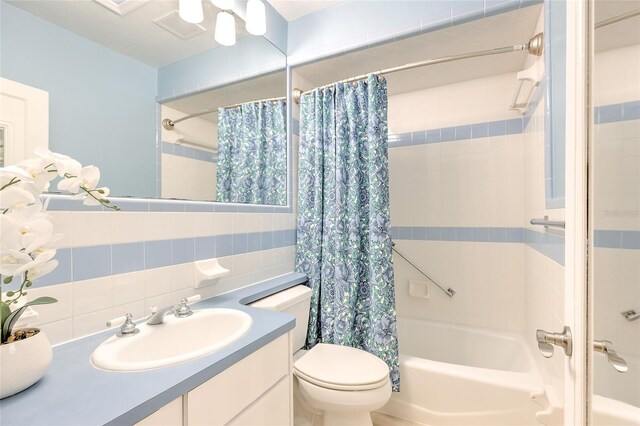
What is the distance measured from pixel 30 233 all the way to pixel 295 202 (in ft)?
4.66

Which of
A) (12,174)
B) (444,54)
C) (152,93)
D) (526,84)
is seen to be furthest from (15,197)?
(526,84)

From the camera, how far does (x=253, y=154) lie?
5.68 ft

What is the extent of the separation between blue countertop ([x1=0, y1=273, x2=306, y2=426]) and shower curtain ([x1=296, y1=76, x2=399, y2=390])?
0.89 m

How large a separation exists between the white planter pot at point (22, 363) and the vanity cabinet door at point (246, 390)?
31 centimetres

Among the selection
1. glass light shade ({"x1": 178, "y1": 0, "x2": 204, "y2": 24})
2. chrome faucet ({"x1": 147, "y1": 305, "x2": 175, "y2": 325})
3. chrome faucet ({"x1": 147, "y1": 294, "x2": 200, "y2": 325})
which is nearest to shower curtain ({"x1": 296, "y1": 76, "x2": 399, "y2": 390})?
glass light shade ({"x1": 178, "y1": 0, "x2": 204, "y2": 24})

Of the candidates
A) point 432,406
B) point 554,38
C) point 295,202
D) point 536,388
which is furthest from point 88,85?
point 536,388

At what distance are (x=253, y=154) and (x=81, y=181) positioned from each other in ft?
3.70

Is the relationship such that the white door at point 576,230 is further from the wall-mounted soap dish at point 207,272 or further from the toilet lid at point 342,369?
the wall-mounted soap dish at point 207,272

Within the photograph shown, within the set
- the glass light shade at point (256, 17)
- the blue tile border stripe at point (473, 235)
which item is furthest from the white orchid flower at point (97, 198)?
the blue tile border stripe at point (473, 235)

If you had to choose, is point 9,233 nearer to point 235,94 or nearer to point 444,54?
point 235,94

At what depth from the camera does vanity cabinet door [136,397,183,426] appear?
0.58 m

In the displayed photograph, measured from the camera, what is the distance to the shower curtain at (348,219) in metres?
1.62

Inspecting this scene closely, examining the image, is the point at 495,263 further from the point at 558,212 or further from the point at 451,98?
the point at 451,98

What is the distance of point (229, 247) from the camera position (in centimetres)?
139
